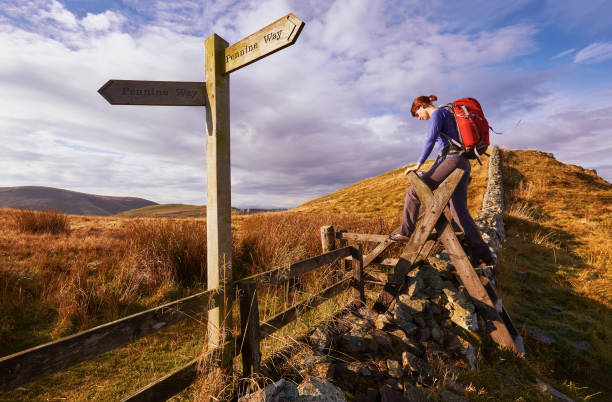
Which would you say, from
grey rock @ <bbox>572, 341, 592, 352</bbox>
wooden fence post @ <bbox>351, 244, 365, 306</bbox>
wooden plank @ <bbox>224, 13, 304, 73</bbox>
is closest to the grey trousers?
wooden fence post @ <bbox>351, 244, 365, 306</bbox>

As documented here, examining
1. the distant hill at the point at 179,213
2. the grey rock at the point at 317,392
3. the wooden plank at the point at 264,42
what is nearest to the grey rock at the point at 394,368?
the grey rock at the point at 317,392

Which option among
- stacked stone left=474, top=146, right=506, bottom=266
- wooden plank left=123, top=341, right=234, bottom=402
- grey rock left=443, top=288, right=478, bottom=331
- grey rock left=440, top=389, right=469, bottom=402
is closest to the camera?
wooden plank left=123, top=341, right=234, bottom=402

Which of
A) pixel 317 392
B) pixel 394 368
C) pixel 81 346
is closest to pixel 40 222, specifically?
pixel 81 346

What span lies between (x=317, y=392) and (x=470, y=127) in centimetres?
363

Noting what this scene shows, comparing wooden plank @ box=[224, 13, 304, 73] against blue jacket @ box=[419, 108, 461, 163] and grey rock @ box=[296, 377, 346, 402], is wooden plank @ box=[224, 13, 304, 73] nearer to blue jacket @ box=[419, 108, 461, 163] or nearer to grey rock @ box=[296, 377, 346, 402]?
blue jacket @ box=[419, 108, 461, 163]

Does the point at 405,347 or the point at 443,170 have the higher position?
the point at 443,170

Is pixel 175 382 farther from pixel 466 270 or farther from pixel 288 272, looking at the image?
pixel 466 270

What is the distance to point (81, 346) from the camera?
60.9 inches

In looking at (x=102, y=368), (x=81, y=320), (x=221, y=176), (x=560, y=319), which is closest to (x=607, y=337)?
(x=560, y=319)

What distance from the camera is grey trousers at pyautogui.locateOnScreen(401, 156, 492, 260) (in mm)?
3818

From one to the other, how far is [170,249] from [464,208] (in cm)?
588

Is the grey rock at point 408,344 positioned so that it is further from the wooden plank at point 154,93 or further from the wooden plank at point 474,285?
the wooden plank at point 154,93

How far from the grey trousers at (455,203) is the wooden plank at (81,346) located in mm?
3254

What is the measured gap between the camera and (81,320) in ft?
13.8
